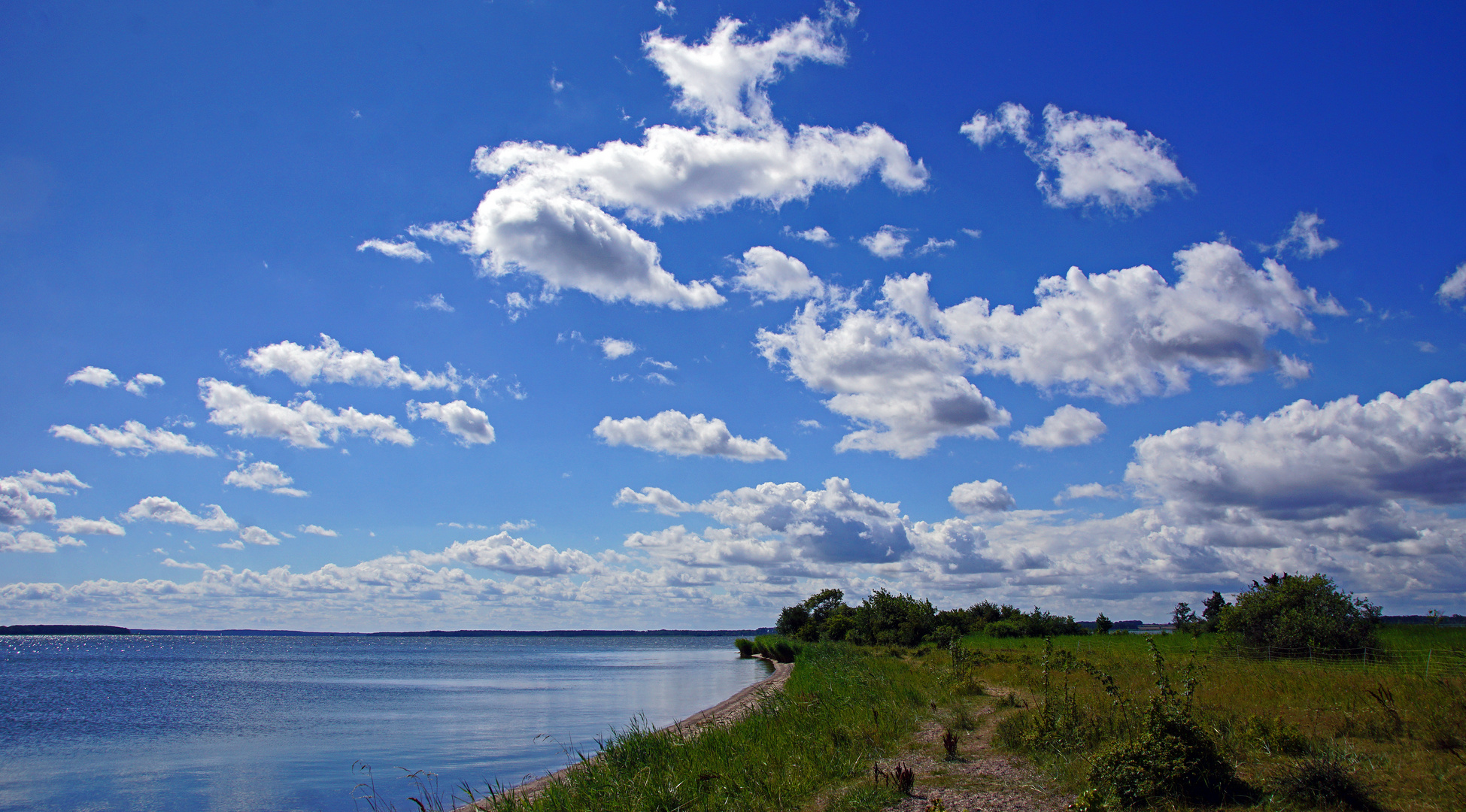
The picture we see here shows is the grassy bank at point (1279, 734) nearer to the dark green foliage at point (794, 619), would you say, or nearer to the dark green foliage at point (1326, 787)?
the dark green foliage at point (1326, 787)

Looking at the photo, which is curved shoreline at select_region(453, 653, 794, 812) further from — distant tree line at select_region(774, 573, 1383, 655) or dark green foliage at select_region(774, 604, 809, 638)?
dark green foliage at select_region(774, 604, 809, 638)

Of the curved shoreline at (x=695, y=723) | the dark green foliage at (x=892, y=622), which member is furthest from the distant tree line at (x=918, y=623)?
the curved shoreline at (x=695, y=723)

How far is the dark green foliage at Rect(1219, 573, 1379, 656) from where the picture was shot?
2927cm

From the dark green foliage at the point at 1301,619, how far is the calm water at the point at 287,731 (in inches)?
963

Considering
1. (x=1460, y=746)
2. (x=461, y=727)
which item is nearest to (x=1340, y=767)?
(x=1460, y=746)

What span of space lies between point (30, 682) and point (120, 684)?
26.8ft

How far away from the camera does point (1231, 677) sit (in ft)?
67.1

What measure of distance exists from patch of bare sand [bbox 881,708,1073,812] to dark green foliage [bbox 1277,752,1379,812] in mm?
2411

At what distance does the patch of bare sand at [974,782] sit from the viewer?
32.0ft

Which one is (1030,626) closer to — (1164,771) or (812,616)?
(812,616)

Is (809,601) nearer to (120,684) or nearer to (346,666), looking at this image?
(346,666)

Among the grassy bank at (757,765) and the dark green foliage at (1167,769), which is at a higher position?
the dark green foliage at (1167,769)

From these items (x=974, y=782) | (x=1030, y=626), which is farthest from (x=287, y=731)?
(x=1030, y=626)

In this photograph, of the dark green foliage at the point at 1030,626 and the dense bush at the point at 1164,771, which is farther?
the dark green foliage at the point at 1030,626
